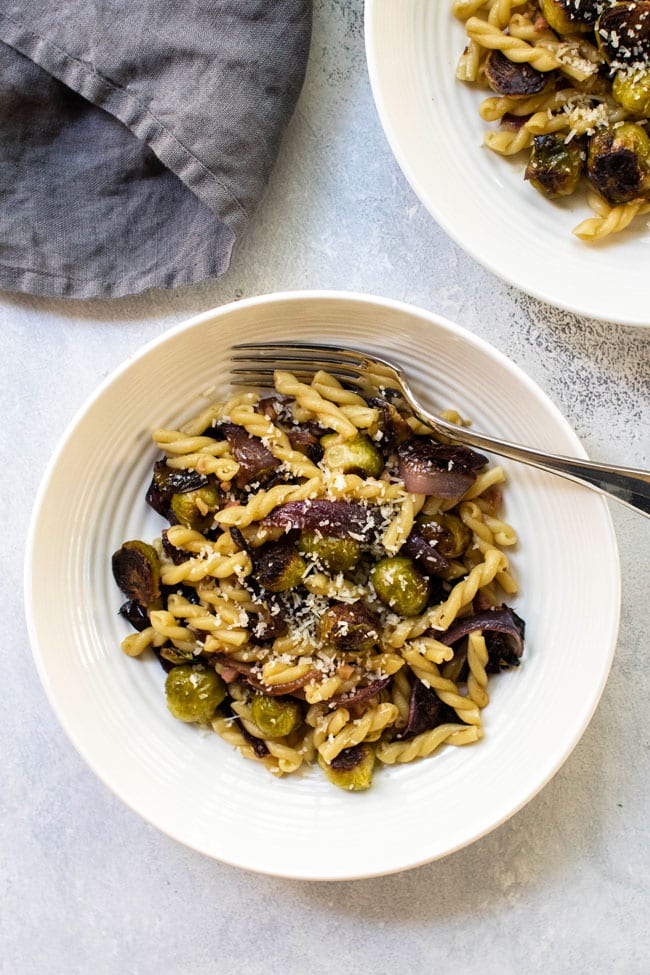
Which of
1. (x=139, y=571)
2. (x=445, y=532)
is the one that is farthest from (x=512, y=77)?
(x=139, y=571)

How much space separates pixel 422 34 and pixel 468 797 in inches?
78.6

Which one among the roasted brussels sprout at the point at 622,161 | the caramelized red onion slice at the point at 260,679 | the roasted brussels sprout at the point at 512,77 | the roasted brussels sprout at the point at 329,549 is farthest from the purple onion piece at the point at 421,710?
the roasted brussels sprout at the point at 512,77

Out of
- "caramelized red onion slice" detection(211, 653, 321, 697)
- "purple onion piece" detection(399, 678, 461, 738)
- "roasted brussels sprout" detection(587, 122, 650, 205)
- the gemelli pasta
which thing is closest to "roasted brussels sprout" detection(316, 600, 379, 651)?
the gemelli pasta

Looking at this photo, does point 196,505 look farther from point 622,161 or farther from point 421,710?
point 622,161

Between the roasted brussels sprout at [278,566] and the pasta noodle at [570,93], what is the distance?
1129 mm

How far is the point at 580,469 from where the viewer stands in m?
2.05

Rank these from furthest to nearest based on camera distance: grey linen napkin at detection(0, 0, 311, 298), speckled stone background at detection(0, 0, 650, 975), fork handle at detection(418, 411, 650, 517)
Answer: speckled stone background at detection(0, 0, 650, 975)
grey linen napkin at detection(0, 0, 311, 298)
fork handle at detection(418, 411, 650, 517)

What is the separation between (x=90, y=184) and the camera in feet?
7.99

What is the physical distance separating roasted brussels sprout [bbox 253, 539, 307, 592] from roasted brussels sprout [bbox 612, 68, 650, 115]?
1405mm

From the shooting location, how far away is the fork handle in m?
2.03

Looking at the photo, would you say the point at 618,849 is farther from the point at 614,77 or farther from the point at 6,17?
the point at 6,17

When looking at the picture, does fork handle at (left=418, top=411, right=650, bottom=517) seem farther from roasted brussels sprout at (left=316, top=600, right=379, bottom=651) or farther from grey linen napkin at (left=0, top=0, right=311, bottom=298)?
grey linen napkin at (left=0, top=0, right=311, bottom=298)

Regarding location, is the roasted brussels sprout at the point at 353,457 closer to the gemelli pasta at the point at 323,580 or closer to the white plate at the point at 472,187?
the gemelli pasta at the point at 323,580

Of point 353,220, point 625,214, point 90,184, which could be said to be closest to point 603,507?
point 625,214
